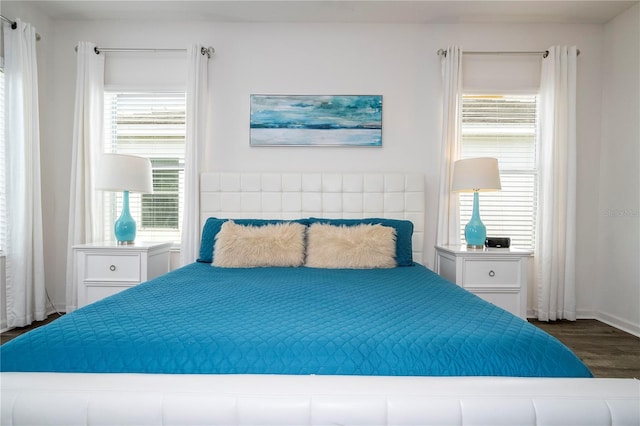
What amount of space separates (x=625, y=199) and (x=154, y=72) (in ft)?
14.0

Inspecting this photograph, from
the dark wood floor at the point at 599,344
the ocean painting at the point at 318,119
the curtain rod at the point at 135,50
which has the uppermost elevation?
the curtain rod at the point at 135,50

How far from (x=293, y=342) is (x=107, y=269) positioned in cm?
220

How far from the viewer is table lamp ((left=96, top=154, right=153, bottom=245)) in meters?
2.79

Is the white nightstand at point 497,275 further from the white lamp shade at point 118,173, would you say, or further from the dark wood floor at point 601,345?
the white lamp shade at point 118,173

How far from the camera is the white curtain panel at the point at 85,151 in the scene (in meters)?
3.12

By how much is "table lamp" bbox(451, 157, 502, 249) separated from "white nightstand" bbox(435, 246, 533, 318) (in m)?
0.22

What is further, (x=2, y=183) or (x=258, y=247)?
(x=2, y=183)

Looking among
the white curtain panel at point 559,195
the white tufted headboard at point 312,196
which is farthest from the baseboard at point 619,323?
the white tufted headboard at point 312,196

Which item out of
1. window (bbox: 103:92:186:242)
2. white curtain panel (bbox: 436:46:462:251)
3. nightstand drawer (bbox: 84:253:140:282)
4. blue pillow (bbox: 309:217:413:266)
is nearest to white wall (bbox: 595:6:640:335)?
white curtain panel (bbox: 436:46:462:251)

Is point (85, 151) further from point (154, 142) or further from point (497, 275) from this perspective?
point (497, 275)

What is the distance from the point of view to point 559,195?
125 inches

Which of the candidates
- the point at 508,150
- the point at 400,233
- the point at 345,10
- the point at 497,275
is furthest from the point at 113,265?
the point at 508,150

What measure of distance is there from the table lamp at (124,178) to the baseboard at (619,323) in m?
4.09

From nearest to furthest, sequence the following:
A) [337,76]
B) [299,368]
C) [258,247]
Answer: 1. [299,368]
2. [258,247]
3. [337,76]
